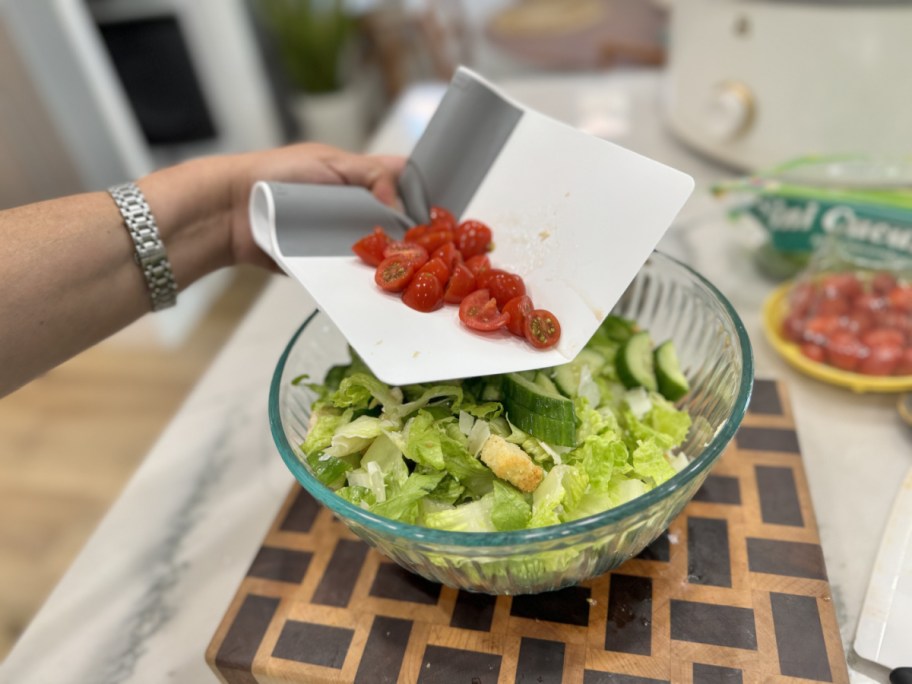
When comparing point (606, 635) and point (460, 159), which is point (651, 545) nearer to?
point (606, 635)

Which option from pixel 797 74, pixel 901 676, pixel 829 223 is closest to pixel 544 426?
pixel 901 676

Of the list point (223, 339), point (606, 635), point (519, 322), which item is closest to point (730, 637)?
point (606, 635)

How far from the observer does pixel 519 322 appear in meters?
0.72

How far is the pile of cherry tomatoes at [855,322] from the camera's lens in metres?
0.97

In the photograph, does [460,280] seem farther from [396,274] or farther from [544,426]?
[544,426]

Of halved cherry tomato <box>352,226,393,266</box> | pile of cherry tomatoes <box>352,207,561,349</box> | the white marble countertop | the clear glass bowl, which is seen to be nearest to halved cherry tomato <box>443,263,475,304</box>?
pile of cherry tomatoes <box>352,207,561,349</box>

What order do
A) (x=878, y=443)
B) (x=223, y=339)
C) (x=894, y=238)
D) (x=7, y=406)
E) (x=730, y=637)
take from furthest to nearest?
(x=223, y=339) < (x=7, y=406) < (x=894, y=238) < (x=878, y=443) < (x=730, y=637)

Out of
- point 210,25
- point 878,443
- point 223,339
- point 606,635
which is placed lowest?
point 223,339

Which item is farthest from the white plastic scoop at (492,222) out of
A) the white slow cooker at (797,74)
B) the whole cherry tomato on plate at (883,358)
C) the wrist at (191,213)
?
the white slow cooker at (797,74)

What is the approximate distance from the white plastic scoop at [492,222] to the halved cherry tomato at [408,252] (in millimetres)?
38

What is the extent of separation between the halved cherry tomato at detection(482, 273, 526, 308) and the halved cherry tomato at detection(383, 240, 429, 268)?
80 mm

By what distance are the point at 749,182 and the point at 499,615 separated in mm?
892

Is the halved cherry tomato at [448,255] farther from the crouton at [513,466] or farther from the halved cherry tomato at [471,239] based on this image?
the crouton at [513,466]

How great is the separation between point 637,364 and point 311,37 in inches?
115
